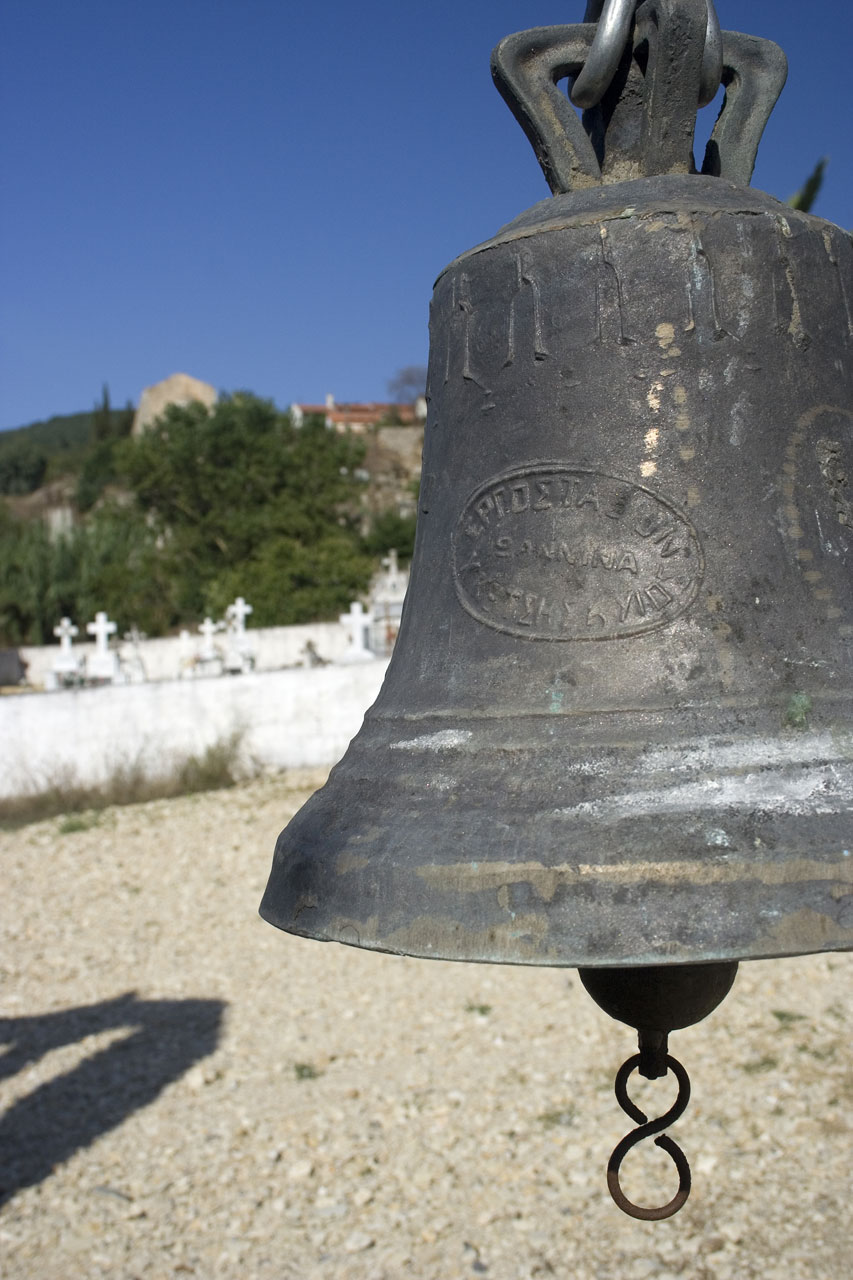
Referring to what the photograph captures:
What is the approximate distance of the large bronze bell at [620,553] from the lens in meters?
1.07

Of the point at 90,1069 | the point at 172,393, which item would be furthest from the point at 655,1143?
the point at 172,393

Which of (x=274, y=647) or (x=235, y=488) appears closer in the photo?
(x=274, y=647)

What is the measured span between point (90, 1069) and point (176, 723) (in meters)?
5.55

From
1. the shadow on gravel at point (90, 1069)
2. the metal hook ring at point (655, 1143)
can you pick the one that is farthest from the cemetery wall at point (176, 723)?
the metal hook ring at point (655, 1143)

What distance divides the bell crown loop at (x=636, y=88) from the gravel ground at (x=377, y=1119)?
299 centimetres

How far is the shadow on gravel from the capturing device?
14.2ft

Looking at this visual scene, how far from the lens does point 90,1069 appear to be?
504 cm

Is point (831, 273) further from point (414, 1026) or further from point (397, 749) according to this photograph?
point (414, 1026)

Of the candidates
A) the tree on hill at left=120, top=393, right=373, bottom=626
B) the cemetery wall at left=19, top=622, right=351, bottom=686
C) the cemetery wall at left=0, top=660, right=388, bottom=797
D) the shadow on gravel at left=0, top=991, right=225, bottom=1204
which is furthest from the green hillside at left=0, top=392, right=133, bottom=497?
the shadow on gravel at left=0, top=991, right=225, bottom=1204

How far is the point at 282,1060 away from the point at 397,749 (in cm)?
408

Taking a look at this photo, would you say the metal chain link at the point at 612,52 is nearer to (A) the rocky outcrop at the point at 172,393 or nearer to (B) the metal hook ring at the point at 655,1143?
(B) the metal hook ring at the point at 655,1143

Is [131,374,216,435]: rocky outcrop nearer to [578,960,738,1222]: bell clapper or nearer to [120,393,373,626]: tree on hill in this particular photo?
[120,393,373,626]: tree on hill

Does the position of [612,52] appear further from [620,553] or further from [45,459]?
[45,459]

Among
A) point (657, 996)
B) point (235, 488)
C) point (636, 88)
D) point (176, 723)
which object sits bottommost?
point (176, 723)
